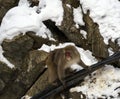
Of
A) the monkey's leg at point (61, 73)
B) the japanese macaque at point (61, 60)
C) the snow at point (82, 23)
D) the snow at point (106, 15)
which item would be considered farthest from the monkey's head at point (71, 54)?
the snow at point (106, 15)

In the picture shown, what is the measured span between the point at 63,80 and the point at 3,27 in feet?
7.44

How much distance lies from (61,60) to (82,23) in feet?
4.72

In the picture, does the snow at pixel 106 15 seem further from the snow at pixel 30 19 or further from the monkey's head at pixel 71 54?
the monkey's head at pixel 71 54

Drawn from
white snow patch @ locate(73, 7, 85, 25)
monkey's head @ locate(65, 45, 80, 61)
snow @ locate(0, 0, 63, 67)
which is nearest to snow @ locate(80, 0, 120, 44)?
white snow patch @ locate(73, 7, 85, 25)

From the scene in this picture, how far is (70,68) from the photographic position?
7445 mm

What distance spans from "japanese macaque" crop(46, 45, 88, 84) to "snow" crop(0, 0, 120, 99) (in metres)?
0.45

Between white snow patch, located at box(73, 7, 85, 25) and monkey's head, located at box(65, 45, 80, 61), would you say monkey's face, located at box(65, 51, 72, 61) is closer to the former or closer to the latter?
monkey's head, located at box(65, 45, 80, 61)

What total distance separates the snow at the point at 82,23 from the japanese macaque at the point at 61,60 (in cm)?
45

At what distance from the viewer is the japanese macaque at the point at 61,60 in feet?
22.7

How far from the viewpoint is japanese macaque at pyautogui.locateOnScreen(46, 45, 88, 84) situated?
6926 mm

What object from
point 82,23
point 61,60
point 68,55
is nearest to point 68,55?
point 68,55

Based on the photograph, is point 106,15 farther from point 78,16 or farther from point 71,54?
point 71,54

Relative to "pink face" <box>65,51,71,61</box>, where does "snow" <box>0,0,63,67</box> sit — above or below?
above

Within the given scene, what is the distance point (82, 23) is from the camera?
812 centimetres
